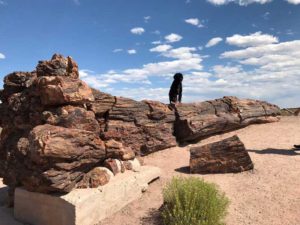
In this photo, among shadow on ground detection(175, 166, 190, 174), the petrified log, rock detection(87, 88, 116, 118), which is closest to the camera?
the petrified log

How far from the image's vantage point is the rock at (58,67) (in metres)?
9.09

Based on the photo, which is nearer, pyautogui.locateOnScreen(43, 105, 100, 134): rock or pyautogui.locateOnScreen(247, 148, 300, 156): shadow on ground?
pyautogui.locateOnScreen(43, 105, 100, 134): rock

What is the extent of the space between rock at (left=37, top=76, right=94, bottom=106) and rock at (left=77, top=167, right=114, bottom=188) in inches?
68.4

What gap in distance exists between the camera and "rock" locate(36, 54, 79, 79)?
9094 millimetres

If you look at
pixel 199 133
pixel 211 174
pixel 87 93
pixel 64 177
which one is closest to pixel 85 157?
pixel 64 177

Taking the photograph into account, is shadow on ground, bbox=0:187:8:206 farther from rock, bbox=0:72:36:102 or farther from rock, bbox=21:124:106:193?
rock, bbox=0:72:36:102

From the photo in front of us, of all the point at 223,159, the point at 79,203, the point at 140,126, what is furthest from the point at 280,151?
the point at 79,203

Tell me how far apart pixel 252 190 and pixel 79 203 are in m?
4.15

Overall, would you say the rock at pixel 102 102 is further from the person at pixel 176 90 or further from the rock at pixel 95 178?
the person at pixel 176 90

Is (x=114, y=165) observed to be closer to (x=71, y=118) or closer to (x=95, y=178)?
(x=95, y=178)

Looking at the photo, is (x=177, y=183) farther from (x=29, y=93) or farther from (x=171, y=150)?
(x=171, y=150)

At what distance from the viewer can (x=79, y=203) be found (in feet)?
23.0

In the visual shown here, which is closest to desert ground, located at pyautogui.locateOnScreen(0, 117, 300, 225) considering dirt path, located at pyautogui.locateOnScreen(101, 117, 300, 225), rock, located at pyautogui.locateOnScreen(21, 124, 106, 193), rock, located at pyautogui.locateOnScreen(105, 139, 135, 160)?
dirt path, located at pyautogui.locateOnScreen(101, 117, 300, 225)

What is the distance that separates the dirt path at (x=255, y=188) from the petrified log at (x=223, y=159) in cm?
27
